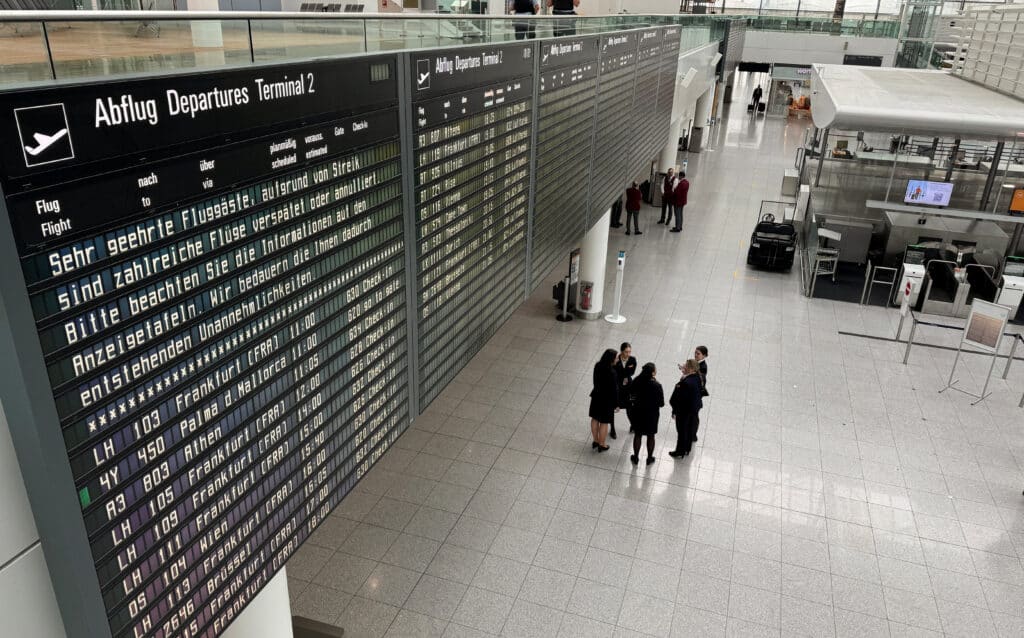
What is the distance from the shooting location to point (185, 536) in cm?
273

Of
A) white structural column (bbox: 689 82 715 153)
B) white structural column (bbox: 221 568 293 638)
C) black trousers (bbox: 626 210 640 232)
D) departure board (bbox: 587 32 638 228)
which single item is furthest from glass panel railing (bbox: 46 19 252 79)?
white structural column (bbox: 689 82 715 153)

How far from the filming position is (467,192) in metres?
4.93

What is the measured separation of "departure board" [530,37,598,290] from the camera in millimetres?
6531

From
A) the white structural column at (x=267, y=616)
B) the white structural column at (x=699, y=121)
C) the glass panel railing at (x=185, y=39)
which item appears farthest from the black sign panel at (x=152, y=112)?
the white structural column at (x=699, y=121)

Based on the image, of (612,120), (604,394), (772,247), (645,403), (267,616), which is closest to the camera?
(267,616)

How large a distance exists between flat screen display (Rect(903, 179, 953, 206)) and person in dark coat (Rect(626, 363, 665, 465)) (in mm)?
10425

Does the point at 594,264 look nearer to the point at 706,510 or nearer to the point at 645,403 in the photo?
the point at 645,403

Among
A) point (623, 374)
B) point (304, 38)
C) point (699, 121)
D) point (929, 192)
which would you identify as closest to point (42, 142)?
point (304, 38)

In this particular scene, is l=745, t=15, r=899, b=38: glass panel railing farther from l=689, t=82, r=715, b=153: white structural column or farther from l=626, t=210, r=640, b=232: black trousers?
l=626, t=210, r=640, b=232: black trousers

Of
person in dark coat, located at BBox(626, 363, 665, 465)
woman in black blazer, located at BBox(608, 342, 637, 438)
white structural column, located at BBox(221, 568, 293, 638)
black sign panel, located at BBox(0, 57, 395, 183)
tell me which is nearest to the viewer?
black sign panel, located at BBox(0, 57, 395, 183)

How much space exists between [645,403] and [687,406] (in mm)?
543

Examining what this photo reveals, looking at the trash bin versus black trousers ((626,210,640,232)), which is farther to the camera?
black trousers ((626,210,640,232))

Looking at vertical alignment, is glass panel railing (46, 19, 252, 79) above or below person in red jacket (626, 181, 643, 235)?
above

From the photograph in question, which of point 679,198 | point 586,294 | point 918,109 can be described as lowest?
point 586,294
